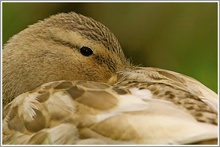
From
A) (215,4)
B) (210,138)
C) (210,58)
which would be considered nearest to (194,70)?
(210,58)

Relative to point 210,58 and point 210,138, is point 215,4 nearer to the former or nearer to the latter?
point 210,58

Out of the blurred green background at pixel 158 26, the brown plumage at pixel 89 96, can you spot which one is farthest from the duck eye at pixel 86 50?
the blurred green background at pixel 158 26

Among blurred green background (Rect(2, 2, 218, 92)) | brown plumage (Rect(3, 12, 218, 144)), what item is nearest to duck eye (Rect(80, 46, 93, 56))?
brown plumage (Rect(3, 12, 218, 144))

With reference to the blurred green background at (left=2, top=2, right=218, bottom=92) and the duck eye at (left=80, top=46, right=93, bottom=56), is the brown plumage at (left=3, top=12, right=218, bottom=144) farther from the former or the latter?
the blurred green background at (left=2, top=2, right=218, bottom=92)

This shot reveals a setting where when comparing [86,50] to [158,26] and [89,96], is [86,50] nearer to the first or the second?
[89,96]

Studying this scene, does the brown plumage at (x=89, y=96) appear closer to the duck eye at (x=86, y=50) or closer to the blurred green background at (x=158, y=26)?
the duck eye at (x=86, y=50)

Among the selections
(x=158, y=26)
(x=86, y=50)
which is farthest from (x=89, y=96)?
(x=158, y=26)
